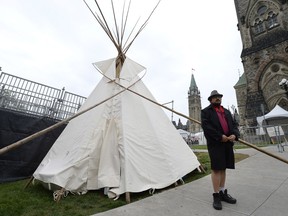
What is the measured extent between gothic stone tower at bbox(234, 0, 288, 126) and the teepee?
14.5m

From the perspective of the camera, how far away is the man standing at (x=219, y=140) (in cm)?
243

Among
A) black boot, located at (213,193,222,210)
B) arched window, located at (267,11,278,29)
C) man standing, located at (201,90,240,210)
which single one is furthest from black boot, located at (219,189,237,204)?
arched window, located at (267,11,278,29)

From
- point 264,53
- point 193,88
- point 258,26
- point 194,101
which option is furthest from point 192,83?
point 264,53

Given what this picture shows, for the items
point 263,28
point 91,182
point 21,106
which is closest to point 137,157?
point 91,182

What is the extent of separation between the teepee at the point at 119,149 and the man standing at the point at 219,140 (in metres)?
0.91

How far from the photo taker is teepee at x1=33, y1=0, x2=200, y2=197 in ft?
9.67

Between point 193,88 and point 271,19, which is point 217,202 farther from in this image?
point 193,88

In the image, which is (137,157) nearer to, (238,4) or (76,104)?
(76,104)

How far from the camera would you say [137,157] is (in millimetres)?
3135

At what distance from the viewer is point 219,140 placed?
95.5 inches

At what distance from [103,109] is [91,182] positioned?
4.90 ft

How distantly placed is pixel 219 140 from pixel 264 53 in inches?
722

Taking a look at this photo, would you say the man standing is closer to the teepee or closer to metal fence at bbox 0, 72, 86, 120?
the teepee

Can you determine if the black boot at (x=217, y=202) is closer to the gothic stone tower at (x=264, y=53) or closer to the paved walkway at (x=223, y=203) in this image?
the paved walkway at (x=223, y=203)
